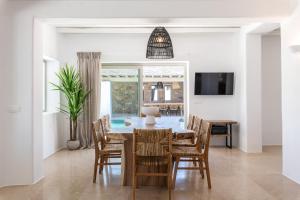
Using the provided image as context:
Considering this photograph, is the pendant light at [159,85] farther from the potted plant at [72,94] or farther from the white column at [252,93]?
the white column at [252,93]

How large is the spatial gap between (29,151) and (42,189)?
0.63 metres

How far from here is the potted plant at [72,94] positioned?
20.8 ft

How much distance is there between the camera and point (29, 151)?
4.11m

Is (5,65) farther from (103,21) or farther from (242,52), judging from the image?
(242,52)

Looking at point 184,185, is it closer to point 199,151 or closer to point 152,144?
point 199,151

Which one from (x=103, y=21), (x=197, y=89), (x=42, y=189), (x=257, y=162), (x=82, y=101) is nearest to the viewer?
(x=42, y=189)

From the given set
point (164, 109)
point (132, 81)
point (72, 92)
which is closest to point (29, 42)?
point (72, 92)

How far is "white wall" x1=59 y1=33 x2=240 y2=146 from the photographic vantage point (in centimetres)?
695

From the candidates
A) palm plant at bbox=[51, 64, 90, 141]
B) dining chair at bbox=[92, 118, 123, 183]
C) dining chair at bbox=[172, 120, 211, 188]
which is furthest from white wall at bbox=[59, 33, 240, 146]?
dining chair at bbox=[92, 118, 123, 183]

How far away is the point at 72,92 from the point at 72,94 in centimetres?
5

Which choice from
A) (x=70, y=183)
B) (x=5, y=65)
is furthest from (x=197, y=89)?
(x=5, y=65)

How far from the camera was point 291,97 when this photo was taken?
429cm

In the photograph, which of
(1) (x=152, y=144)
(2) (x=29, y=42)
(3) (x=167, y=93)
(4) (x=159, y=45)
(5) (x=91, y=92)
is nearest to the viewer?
(1) (x=152, y=144)

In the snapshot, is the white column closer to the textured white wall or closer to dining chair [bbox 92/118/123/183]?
dining chair [bbox 92/118/123/183]
